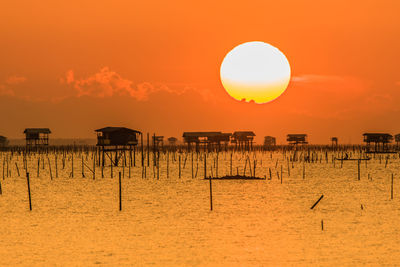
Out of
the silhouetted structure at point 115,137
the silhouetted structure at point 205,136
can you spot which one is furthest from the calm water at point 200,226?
the silhouetted structure at point 205,136

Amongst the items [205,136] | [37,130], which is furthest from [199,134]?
[37,130]

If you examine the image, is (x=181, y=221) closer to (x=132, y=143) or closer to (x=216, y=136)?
(x=132, y=143)

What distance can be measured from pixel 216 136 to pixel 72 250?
84.5m

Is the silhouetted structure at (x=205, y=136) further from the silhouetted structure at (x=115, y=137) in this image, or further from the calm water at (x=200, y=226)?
the calm water at (x=200, y=226)

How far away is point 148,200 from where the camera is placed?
72.3 feet

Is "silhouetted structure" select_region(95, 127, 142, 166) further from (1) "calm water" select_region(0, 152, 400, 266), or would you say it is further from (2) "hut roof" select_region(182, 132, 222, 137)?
(2) "hut roof" select_region(182, 132, 222, 137)

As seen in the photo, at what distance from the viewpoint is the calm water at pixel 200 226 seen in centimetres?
1151

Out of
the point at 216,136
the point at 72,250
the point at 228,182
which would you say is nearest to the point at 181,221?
the point at 72,250

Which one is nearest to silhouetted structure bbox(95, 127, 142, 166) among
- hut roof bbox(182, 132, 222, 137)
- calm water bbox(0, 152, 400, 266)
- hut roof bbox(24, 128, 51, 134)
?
calm water bbox(0, 152, 400, 266)

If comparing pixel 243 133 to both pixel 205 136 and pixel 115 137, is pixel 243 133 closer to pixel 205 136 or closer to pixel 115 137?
pixel 205 136

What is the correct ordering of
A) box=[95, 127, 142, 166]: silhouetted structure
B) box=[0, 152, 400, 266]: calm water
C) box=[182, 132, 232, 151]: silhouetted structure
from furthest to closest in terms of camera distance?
box=[182, 132, 232, 151]: silhouetted structure < box=[95, 127, 142, 166]: silhouetted structure < box=[0, 152, 400, 266]: calm water

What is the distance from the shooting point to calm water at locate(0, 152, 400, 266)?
11.5m

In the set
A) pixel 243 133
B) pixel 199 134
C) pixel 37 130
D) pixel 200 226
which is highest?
pixel 37 130

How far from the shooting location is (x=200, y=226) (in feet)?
50.9
